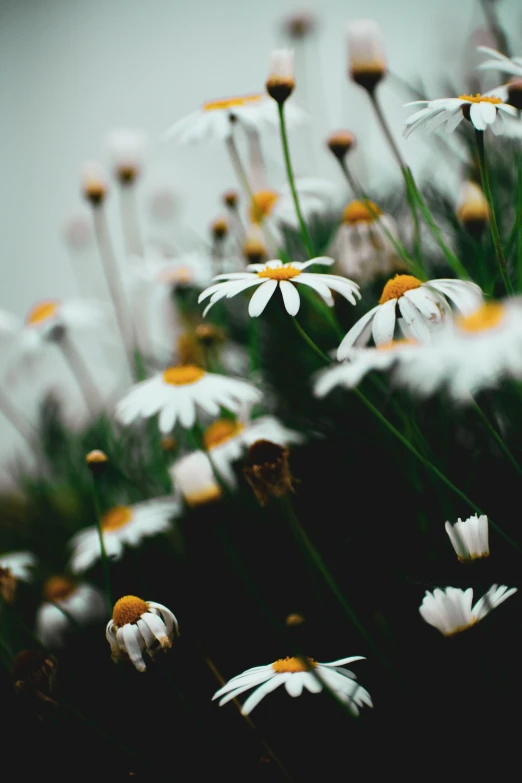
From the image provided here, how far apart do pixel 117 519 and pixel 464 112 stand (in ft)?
1.26

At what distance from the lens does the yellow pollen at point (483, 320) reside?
8.9 inches

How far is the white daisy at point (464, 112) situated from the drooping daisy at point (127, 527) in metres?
0.31

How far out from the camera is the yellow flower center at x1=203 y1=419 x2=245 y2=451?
0.51m

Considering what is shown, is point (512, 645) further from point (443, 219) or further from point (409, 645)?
point (443, 219)

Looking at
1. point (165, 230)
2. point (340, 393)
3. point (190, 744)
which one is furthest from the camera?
point (165, 230)

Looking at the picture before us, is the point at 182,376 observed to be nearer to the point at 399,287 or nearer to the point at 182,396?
the point at 182,396

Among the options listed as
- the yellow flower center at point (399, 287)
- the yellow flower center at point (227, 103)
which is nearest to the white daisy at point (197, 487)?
the yellow flower center at point (399, 287)

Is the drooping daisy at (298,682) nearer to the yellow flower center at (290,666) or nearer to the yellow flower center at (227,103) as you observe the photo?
the yellow flower center at (290,666)

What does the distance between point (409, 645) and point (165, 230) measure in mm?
786

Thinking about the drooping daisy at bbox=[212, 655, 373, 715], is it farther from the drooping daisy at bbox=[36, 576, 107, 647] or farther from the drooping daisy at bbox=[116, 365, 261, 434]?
the drooping daisy at bbox=[36, 576, 107, 647]

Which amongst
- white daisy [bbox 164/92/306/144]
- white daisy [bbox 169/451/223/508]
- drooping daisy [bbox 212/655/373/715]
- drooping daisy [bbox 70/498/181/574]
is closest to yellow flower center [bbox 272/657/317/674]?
drooping daisy [bbox 212/655/373/715]

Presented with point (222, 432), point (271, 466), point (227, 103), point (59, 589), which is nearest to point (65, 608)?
point (59, 589)

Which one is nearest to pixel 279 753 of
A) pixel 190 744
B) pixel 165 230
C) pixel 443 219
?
pixel 190 744

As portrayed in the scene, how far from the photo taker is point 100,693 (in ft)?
1.54
